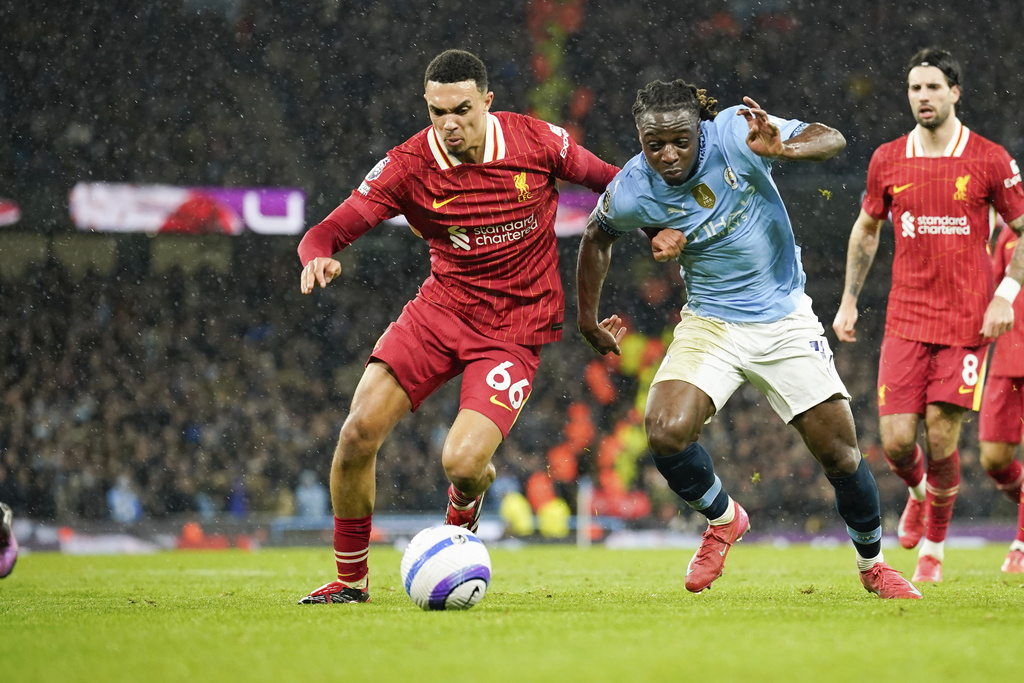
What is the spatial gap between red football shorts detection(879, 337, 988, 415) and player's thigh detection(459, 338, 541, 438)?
220 cm

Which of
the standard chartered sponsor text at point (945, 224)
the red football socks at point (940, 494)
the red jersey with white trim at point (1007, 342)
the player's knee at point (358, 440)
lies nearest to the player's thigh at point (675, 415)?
the player's knee at point (358, 440)

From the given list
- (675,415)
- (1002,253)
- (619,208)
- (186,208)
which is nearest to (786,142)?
(619,208)

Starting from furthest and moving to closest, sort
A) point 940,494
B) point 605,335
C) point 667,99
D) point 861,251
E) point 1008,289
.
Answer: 1. point 940,494
2. point 861,251
3. point 1008,289
4. point 605,335
5. point 667,99

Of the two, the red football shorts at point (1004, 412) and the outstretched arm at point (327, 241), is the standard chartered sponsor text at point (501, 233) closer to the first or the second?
the outstretched arm at point (327, 241)

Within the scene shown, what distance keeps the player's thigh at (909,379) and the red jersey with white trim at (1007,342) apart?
874 mm

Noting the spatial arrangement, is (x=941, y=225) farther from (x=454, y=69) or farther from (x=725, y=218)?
(x=454, y=69)

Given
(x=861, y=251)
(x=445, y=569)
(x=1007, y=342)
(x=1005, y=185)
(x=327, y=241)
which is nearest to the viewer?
(x=445, y=569)

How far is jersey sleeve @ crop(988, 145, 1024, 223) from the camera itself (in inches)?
229

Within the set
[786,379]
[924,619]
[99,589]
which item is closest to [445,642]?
[924,619]

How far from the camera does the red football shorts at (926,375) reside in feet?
19.9

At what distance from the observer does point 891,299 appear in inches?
248

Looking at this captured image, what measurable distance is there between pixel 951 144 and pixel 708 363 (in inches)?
81.9

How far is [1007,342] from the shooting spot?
6.85 meters

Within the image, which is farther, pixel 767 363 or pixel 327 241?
pixel 767 363
